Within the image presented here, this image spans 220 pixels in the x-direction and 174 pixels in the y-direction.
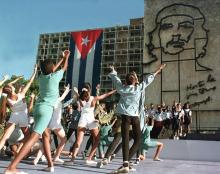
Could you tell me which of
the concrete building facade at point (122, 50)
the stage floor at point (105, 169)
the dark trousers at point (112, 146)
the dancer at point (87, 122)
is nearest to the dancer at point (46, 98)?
the stage floor at point (105, 169)

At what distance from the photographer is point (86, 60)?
1919 centimetres

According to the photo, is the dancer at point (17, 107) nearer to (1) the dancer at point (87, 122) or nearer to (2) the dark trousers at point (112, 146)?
(1) the dancer at point (87, 122)

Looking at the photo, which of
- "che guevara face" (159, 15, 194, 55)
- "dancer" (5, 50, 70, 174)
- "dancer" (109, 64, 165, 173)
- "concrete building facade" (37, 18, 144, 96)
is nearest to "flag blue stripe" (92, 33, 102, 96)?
"che guevara face" (159, 15, 194, 55)

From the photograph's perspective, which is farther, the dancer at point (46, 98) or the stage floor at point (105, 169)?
the stage floor at point (105, 169)

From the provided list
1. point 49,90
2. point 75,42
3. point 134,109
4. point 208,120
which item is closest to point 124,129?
point 134,109

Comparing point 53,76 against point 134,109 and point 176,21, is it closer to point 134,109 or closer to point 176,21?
point 134,109

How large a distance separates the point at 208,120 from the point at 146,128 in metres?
13.9

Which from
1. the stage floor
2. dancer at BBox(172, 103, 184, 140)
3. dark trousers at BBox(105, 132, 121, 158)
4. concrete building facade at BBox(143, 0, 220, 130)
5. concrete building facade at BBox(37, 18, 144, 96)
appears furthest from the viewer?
concrete building facade at BBox(37, 18, 144, 96)

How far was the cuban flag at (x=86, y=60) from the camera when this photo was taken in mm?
18688

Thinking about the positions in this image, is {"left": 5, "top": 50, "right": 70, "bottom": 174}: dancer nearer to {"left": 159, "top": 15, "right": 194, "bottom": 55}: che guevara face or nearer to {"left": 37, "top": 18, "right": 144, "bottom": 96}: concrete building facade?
{"left": 159, "top": 15, "right": 194, "bottom": 55}: che guevara face

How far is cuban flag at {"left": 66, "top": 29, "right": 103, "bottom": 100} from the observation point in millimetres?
18688

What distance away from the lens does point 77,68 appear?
1914 centimetres

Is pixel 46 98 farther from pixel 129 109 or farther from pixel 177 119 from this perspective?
pixel 177 119

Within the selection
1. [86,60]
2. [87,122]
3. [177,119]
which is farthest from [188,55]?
[87,122]
